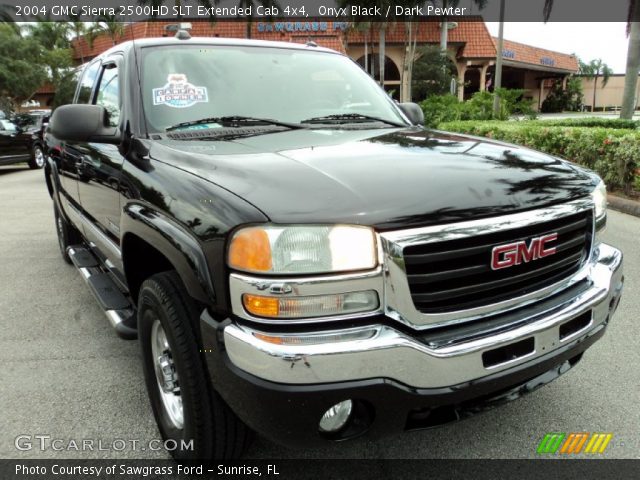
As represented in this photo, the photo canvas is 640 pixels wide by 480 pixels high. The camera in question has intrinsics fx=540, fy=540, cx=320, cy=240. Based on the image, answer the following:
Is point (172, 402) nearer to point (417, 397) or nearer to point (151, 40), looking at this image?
point (417, 397)

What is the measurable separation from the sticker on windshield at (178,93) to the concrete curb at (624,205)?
6471 mm

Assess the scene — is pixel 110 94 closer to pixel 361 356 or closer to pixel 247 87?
pixel 247 87

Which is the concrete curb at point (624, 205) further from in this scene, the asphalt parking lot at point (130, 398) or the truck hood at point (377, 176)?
the truck hood at point (377, 176)

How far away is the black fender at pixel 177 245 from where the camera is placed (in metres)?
1.83

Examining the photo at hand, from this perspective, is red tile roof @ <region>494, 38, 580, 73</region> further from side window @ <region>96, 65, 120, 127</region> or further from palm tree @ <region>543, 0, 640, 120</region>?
side window @ <region>96, 65, 120, 127</region>

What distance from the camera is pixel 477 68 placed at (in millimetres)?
39875

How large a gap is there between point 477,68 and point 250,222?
4191 cm

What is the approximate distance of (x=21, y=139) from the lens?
14273 mm

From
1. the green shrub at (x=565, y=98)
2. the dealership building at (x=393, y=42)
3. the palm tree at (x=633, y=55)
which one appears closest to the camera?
the palm tree at (x=633, y=55)

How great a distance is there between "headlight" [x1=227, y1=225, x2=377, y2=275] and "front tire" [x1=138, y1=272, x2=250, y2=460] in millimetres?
446

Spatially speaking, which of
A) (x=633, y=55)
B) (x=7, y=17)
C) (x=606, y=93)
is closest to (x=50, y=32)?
(x=7, y=17)

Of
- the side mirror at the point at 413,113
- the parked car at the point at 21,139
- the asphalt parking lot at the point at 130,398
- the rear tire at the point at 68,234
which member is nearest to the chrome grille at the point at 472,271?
the asphalt parking lot at the point at 130,398

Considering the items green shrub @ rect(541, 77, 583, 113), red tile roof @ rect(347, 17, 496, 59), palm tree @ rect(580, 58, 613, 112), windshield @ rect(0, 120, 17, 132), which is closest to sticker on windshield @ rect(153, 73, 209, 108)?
windshield @ rect(0, 120, 17, 132)

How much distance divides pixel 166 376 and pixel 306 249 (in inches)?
42.4
